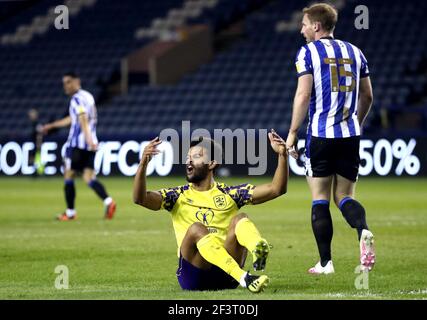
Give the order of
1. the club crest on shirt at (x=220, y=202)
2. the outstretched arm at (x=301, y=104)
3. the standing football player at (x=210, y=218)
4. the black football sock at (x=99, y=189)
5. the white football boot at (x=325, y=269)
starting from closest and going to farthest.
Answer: the standing football player at (x=210, y=218), the club crest on shirt at (x=220, y=202), the outstretched arm at (x=301, y=104), the white football boot at (x=325, y=269), the black football sock at (x=99, y=189)

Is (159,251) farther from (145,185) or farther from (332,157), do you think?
(145,185)

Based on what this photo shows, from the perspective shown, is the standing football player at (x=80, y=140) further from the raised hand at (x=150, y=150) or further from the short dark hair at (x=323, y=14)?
the raised hand at (x=150, y=150)

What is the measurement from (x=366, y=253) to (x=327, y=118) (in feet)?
4.26

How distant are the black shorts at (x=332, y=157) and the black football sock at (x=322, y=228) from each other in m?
0.26

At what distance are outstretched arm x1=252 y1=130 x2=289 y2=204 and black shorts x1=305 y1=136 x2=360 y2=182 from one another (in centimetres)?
96

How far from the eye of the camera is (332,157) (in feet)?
27.9

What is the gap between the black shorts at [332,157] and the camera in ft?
27.8

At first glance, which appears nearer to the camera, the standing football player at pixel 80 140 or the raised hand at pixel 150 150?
the raised hand at pixel 150 150

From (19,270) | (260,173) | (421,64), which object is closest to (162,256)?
(19,270)
